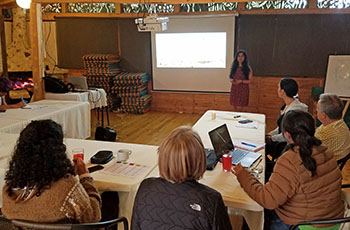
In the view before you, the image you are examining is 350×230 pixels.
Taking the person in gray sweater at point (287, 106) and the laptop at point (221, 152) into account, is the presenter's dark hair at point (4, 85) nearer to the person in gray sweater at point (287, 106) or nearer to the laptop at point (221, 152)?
the laptop at point (221, 152)

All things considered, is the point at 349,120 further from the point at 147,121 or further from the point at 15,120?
the point at 15,120

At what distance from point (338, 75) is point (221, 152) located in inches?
167

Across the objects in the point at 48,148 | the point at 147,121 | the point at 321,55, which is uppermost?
the point at 321,55

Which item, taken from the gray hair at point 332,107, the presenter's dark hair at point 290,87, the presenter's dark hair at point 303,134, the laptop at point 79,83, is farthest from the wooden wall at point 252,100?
the presenter's dark hair at point 303,134

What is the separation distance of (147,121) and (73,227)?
4.98 metres

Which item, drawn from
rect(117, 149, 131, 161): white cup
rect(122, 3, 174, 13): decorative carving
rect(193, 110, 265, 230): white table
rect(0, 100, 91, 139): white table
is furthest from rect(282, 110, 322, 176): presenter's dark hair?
rect(122, 3, 174, 13): decorative carving

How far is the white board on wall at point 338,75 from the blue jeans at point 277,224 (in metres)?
4.32

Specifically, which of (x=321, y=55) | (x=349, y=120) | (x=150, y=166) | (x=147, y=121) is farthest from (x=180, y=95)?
(x=150, y=166)

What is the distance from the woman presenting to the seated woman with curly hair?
4.53 meters

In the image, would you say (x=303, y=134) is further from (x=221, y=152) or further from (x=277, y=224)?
(x=221, y=152)

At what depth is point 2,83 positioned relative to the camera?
3.78 meters

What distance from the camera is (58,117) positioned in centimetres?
407

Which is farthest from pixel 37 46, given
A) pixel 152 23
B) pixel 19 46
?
pixel 19 46

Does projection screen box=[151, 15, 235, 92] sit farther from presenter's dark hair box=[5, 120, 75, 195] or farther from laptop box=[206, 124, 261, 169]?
presenter's dark hair box=[5, 120, 75, 195]
